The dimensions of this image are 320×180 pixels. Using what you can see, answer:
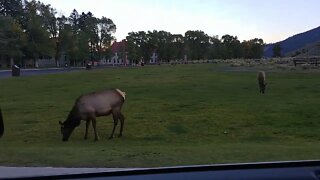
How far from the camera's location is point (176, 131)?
16859mm

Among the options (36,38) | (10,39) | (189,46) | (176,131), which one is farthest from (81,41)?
(176,131)

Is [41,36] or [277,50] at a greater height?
[41,36]

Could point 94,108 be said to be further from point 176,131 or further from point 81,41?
point 81,41

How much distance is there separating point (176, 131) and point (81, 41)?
4650 inches

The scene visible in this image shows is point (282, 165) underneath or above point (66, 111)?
above

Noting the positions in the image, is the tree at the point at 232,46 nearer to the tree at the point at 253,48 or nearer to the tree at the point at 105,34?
the tree at the point at 253,48

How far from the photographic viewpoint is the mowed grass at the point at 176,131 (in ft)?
34.5

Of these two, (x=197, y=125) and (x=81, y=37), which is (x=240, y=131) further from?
(x=81, y=37)

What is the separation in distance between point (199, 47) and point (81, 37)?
53.3 m

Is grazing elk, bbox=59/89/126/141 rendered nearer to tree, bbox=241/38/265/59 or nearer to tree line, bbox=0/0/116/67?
tree line, bbox=0/0/116/67

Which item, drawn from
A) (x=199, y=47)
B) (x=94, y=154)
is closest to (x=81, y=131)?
(x=94, y=154)

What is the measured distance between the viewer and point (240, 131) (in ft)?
55.2

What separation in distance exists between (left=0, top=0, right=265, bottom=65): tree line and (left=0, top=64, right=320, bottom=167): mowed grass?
7286 centimetres

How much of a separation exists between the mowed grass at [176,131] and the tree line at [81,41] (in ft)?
239
